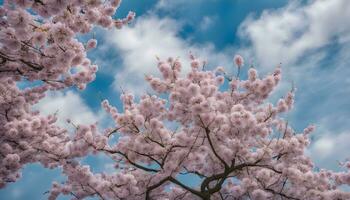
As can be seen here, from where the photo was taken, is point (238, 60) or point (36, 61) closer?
point (36, 61)

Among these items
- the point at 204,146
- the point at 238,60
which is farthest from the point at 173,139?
the point at 238,60

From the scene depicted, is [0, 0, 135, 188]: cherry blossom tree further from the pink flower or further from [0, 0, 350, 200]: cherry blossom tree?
the pink flower

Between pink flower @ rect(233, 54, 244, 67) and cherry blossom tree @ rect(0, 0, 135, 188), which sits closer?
cherry blossom tree @ rect(0, 0, 135, 188)

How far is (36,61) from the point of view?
35.7ft

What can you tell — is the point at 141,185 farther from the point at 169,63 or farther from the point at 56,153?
the point at 169,63

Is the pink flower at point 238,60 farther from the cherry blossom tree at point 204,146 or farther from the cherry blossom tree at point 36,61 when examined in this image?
Answer: the cherry blossom tree at point 36,61

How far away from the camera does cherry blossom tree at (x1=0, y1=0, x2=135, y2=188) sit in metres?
9.08

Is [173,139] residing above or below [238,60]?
below

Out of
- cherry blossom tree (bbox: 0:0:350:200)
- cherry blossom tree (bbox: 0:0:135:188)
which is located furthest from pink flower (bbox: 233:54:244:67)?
cherry blossom tree (bbox: 0:0:135:188)

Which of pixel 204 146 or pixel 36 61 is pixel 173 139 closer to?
pixel 204 146

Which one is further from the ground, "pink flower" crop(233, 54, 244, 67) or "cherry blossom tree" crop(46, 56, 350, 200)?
"pink flower" crop(233, 54, 244, 67)

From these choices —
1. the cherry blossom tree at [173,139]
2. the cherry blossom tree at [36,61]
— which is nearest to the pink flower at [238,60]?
the cherry blossom tree at [173,139]

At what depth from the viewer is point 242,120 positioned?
39.3 feet

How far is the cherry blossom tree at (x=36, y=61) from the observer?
9.08m
